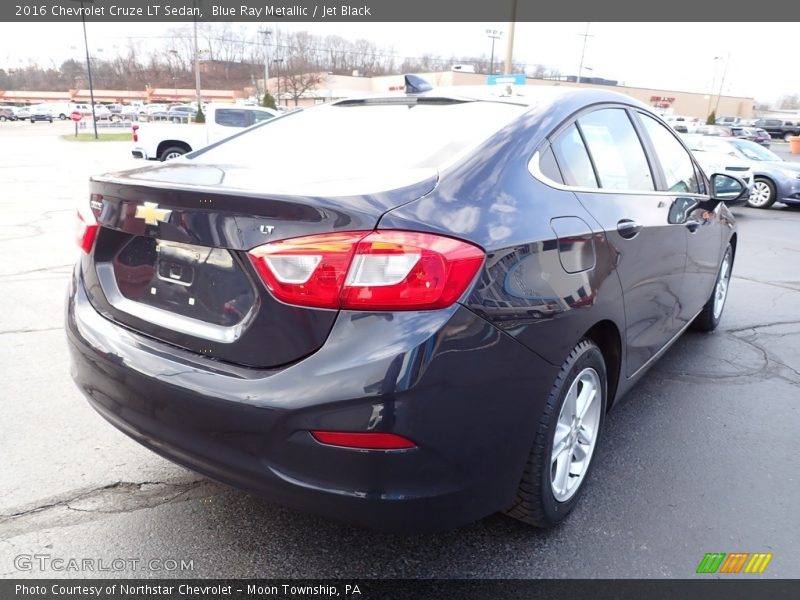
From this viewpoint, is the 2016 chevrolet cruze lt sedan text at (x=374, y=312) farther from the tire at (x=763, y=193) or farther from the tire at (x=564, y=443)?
the tire at (x=763, y=193)

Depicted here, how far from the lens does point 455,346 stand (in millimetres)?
1745

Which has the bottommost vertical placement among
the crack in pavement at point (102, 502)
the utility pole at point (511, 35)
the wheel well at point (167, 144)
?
the wheel well at point (167, 144)

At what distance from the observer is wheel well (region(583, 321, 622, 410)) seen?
253 centimetres

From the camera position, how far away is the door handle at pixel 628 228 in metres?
2.56

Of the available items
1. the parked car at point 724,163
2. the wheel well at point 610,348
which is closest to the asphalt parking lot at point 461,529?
the wheel well at point 610,348

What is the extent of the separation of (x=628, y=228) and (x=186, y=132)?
1683cm

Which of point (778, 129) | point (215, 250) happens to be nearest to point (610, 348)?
point (215, 250)

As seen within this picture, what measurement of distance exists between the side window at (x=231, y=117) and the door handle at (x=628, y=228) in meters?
17.1

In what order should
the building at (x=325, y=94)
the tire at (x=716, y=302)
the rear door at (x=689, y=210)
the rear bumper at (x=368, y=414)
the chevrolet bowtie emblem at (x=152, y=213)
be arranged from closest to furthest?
the rear bumper at (x=368, y=414), the chevrolet bowtie emblem at (x=152, y=213), the rear door at (x=689, y=210), the tire at (x=716, y=302), the building at (x=325, y=94)

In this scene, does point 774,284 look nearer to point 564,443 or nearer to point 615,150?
point 615,150

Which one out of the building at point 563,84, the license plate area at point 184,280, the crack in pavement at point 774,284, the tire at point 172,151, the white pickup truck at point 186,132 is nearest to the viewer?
the license plate area at point 184,280

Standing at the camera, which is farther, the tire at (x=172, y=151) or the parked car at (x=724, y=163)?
the tire at (x=172, y=151)

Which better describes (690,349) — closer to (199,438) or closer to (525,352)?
(525,352)

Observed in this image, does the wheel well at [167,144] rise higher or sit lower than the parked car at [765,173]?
lower
